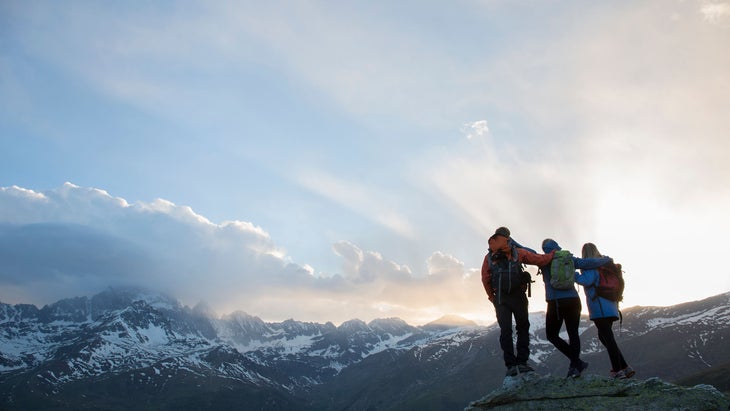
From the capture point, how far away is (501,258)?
→ 15.1 meters

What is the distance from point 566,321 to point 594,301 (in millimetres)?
979

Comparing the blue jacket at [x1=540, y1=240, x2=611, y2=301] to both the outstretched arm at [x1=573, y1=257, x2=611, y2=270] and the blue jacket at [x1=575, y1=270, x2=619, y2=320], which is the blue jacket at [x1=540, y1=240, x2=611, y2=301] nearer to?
the outstretched arm at [x1=573, y1=257, x2=611, y2=270]

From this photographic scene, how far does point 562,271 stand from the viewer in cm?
1438

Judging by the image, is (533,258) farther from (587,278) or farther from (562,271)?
(587,278)

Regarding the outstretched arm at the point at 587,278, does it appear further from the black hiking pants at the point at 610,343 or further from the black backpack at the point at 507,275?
the black backpack at the point at 507,275

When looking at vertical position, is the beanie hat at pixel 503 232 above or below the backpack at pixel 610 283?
above

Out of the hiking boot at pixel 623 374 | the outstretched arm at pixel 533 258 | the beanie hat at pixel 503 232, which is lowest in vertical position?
the hiking boot at pixel 623 374

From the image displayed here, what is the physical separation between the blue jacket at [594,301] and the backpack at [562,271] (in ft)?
Result: 1.59

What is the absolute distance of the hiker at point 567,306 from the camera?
47.2 feet

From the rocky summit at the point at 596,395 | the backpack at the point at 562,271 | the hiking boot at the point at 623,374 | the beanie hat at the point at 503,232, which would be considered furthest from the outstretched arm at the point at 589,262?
the rocky summit at the point at 596,395

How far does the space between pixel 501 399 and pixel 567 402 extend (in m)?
1.77

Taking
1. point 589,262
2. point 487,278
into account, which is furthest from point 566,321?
point 487,278

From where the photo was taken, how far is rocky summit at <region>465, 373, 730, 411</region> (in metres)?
11.1

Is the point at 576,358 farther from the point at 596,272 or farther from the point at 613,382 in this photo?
the point at 596,272
